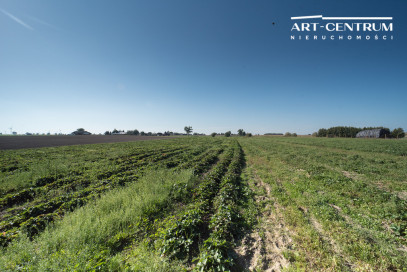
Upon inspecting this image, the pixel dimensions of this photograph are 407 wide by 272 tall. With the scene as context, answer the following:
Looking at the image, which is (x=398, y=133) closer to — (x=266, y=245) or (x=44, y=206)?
(x=266, y=245)

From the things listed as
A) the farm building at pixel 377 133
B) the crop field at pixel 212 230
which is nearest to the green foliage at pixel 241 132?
the farm building at pixel 377 133

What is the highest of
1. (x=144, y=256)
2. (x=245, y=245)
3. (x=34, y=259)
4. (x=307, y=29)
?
(x=307, y=29)

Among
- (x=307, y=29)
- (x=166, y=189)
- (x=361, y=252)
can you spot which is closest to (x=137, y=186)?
(x=166, y=189)

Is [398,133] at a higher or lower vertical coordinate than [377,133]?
lower

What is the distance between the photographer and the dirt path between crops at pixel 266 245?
12.5ft

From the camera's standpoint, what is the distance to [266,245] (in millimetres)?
4449

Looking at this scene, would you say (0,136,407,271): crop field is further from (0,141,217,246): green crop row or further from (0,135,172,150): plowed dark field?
(0,135,172,150): plowed dark field

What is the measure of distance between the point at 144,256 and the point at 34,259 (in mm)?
2674

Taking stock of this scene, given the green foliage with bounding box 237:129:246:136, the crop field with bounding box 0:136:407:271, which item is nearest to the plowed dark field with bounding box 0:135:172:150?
the crop field with bounding box 0:136:407:271

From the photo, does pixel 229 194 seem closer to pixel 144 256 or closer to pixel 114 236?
pixel 144 256

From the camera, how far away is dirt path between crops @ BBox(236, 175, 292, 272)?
3.82m

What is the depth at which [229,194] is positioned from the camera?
25.2ft

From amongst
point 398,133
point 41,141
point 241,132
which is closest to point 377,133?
point 398,133

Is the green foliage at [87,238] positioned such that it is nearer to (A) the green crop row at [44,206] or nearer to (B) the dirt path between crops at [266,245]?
(A) the green crop row at [44,206]
